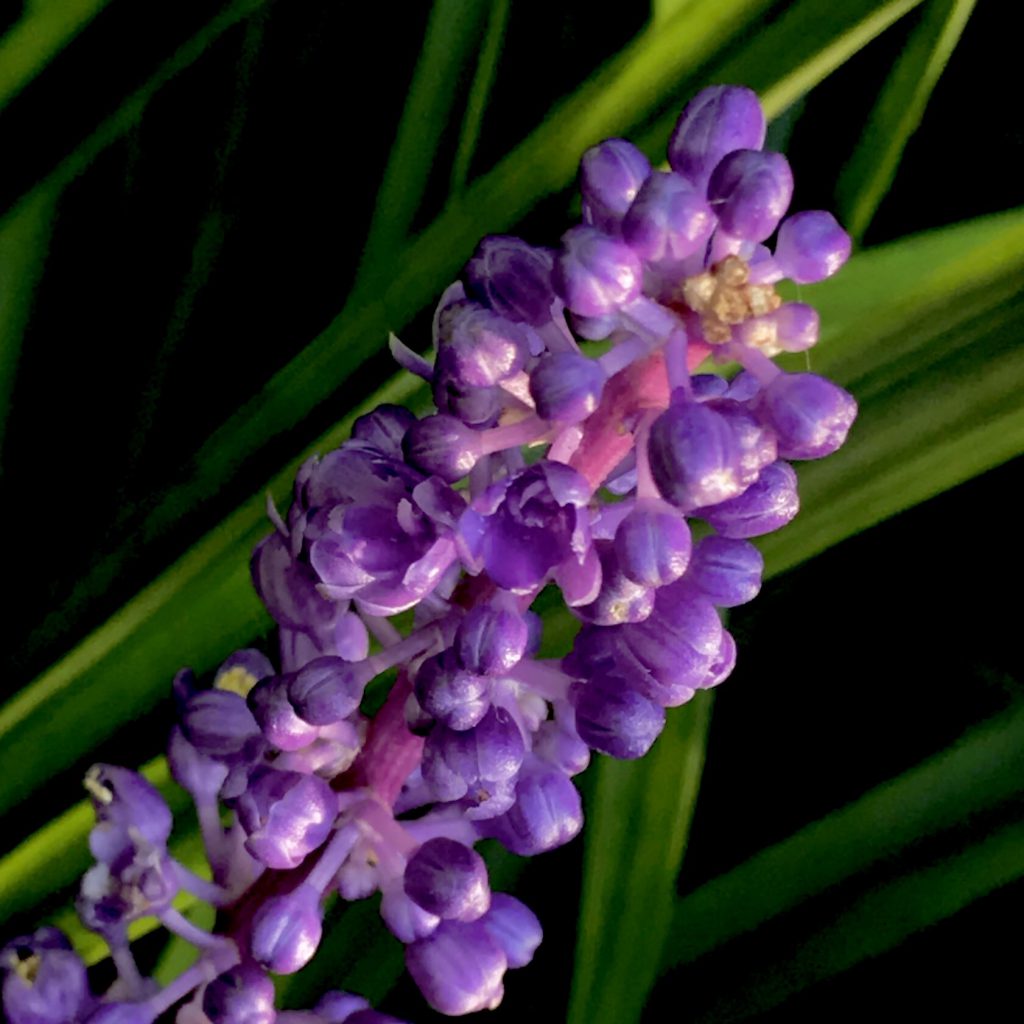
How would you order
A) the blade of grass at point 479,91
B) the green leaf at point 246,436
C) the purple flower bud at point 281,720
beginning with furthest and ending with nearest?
the blade of grass at point 479,91 → the green leaf at point 246,436 → the purple flower bud at point 281,720

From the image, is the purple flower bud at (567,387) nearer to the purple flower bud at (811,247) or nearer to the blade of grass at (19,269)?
the purple flower bud at (811,247)

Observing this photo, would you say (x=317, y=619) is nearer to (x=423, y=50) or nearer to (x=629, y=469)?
(x=629, y=469)

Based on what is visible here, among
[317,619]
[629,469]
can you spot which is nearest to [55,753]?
[317,619]

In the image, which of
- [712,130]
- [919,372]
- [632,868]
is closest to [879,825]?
[632,868]

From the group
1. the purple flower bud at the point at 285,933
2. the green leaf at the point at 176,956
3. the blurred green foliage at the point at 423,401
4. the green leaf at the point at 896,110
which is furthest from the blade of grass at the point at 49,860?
the green leaf at the point at 896,110

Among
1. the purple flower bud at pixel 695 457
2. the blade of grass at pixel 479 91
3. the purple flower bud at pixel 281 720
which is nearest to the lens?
the purple flower bud at pixel 695 457

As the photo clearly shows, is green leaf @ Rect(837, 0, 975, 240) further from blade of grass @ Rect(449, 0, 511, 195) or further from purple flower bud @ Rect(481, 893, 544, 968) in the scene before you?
purple flower bud @ Rect(481, 893, 544, 968)
